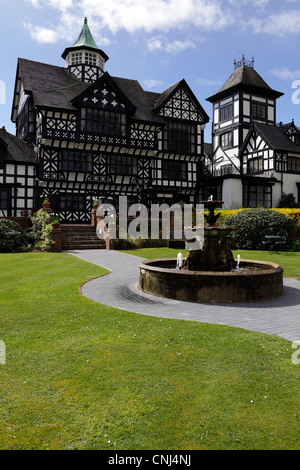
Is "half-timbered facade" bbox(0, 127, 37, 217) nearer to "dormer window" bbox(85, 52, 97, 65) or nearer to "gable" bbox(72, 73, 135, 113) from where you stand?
"gable" bbox(72, 73, 135, 113)

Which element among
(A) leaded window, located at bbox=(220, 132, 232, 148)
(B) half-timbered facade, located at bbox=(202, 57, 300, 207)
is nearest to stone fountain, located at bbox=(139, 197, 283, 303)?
(B) half-timbered facade, located at bbox=(202, 57, 300, 207)

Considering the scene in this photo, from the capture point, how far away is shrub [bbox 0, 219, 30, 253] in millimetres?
19406

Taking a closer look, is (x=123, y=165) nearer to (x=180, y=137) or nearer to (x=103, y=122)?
(x=103, y=122)

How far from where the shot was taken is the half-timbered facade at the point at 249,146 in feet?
115

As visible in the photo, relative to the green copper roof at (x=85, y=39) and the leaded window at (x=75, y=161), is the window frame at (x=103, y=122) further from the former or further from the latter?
the green copper roof at (x=85, y=39)

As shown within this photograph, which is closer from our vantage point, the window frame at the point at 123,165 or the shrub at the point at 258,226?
the shrub at the point at 258,226

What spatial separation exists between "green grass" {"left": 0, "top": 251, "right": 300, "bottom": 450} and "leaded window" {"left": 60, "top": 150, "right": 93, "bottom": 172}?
2516cm

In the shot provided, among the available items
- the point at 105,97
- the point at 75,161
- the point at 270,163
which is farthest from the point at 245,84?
the point at 75,161

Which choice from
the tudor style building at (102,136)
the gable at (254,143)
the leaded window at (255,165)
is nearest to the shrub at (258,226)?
the tudor style building at (102,136)

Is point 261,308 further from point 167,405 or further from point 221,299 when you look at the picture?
point 167,405

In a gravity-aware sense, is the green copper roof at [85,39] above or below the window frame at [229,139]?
above

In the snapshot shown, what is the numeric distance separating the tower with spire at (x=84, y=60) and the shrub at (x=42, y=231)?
20.4 m

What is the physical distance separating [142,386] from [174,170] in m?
32.2
